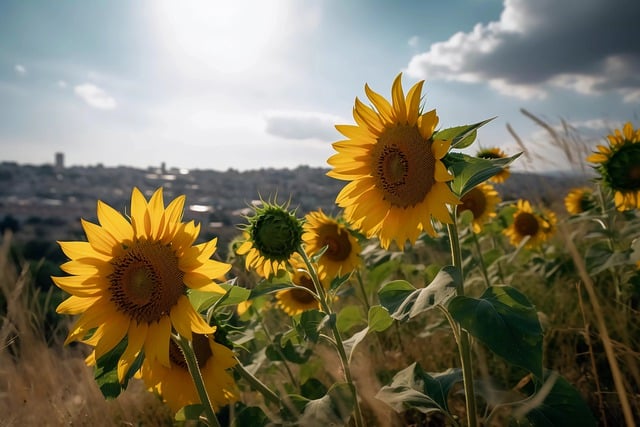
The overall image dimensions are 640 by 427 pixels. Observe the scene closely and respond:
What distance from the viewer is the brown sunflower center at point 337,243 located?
3.08 metres

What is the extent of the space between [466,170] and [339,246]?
1.60 m

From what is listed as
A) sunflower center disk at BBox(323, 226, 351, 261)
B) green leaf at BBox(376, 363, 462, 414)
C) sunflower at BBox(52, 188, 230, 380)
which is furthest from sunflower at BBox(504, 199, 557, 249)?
sunflower at BBox(52, 188, 230, 380)

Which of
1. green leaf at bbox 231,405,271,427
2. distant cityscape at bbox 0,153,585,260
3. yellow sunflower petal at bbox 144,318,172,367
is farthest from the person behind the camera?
distant cityscape at bbox 0,153,585,260

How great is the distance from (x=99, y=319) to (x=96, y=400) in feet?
3.52

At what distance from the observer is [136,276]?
1607 mm

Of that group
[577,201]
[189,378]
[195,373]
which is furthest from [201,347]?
[577,201]

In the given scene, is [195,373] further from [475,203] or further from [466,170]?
[475,203]

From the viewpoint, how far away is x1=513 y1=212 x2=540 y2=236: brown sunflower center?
179 inches

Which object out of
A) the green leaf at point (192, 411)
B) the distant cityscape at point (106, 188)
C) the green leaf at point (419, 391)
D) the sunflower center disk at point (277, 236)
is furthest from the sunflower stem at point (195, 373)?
the distant cityscape at point (106, 188)

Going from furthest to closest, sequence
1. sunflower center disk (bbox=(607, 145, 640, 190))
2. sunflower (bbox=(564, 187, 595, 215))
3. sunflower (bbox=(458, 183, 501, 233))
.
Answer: sunflower (bbox=(564, 187, 595, 215)) < sunflower (bbox=(458, 183, 501, 233)) < sunflower center disk (bbox=(607, 145, 640, 190))

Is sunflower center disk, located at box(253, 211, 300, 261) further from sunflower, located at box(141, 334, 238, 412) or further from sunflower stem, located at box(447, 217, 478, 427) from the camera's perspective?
sunflower stem, located at box(447, 217, 478, 427)

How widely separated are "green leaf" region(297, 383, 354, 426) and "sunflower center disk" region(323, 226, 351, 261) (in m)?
1.42

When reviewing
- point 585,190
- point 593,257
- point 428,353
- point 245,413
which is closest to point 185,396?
point 245,413

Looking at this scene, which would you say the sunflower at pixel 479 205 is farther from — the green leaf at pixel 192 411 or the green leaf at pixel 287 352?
the green leaf at pixel 192 411
